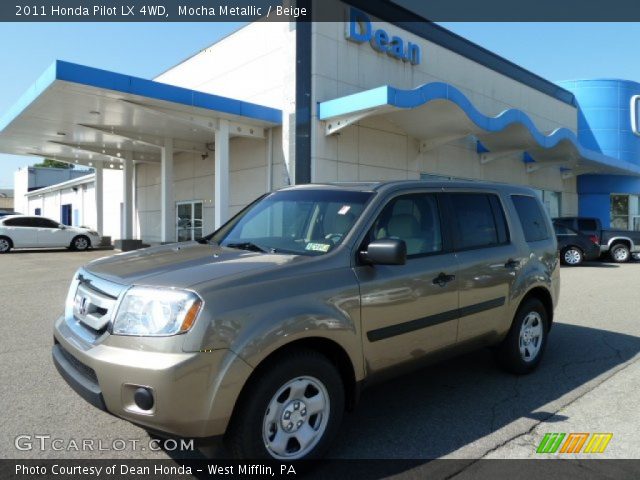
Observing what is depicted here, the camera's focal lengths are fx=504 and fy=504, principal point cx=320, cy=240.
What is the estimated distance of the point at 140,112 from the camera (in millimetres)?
14180

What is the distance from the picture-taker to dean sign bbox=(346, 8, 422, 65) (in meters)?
15.5

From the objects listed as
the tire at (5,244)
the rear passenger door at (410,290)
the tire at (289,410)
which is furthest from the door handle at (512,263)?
the tire at (5,244)

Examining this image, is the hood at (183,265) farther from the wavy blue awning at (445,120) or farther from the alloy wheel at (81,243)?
the alloy wheel at (81,243)

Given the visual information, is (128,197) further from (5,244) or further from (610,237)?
(610,237)

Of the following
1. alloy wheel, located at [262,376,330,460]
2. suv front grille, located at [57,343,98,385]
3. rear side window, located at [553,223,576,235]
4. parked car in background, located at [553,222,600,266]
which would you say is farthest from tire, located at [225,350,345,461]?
rear side window, located at [553,223,576,235]

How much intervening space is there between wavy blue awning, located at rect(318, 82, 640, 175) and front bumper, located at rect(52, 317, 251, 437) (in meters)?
11.1

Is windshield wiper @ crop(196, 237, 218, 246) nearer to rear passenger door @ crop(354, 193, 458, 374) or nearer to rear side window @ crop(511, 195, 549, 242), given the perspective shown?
rear passenger door @ crop(354, 193, 458, 374)

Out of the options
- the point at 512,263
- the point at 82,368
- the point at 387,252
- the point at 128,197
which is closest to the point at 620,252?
the point at 512,263

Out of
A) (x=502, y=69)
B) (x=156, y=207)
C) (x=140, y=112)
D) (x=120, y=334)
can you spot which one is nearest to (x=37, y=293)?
(x=140, y=112)

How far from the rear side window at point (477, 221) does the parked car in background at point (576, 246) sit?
553 inches

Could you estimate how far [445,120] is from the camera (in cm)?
1584

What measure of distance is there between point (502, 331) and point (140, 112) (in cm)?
1245

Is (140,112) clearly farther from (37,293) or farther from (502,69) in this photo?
(502,69)

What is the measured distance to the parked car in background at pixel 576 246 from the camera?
57.2 ft
